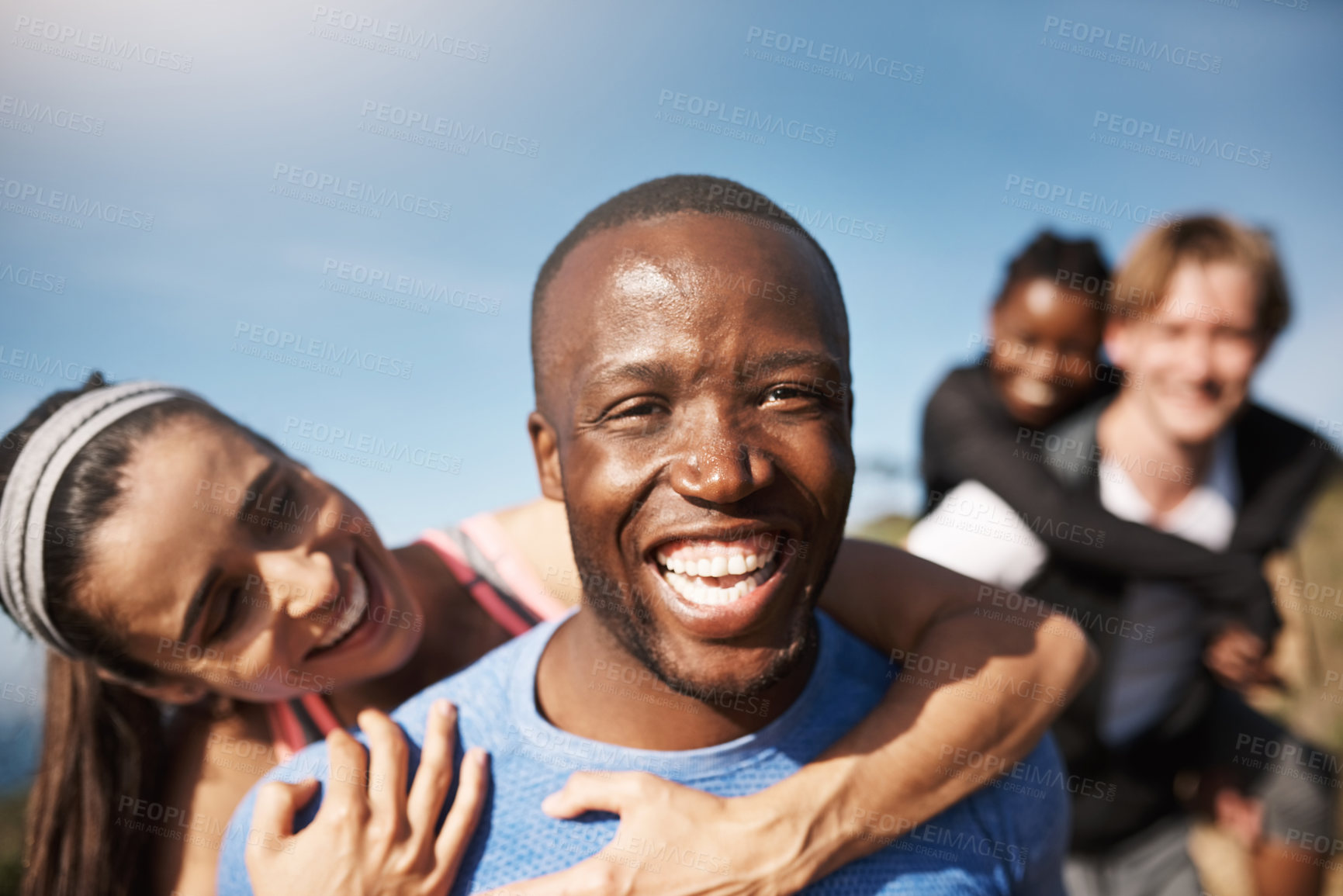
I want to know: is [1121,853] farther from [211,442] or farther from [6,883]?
[6,883]

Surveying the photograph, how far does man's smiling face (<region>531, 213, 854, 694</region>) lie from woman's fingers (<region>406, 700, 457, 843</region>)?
18.6 inches

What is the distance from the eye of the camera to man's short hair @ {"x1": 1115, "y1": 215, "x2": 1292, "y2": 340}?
449 centimetres

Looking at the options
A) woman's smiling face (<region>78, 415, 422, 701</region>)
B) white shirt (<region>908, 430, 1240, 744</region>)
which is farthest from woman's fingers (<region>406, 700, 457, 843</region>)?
white shirt (<region>908, 430, 1240, 744</region>)

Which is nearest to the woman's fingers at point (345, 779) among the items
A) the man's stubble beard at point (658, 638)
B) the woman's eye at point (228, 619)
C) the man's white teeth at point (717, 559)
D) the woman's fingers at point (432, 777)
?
the woman's fingers at point (432, 777)

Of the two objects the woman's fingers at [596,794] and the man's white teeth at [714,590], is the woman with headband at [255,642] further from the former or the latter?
the man's white teeth at [714,590]

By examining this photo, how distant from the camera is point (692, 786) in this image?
6.65ft

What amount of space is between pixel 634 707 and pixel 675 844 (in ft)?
1.04

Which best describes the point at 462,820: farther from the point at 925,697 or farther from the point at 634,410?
the point at 925,697

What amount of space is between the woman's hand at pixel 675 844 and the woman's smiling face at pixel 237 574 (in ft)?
3.93

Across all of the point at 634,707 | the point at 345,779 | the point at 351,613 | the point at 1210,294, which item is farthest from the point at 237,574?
the point at 1210,294

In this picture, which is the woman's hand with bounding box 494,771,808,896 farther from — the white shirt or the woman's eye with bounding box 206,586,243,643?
the white shirt

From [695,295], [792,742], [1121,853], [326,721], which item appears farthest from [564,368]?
[1121,853]

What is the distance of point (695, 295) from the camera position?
1874mm

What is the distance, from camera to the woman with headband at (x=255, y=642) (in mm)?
2090
